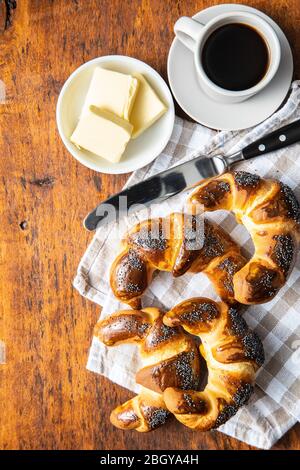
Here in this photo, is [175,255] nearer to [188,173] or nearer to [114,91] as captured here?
[188,173]

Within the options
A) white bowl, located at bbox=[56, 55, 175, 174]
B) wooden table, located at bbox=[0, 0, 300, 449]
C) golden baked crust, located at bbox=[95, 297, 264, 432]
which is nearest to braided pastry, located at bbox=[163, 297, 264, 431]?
golden baked crust, located at bbox=[95, 297, 264, 432]

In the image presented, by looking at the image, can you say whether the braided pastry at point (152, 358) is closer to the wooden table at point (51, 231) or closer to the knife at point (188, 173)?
the wooden table at point (51, 231)

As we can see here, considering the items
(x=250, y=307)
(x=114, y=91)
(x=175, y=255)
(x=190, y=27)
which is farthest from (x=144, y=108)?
(x=250, y=307)

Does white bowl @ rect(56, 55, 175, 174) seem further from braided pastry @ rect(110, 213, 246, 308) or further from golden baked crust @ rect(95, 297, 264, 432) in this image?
golden baked crust @ rect(95, 297, 264, 432)

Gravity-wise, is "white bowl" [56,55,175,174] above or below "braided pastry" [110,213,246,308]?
above

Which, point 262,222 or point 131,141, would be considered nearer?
point 262,222

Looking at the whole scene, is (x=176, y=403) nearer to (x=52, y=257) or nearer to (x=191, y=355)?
(x=191, y=355)
